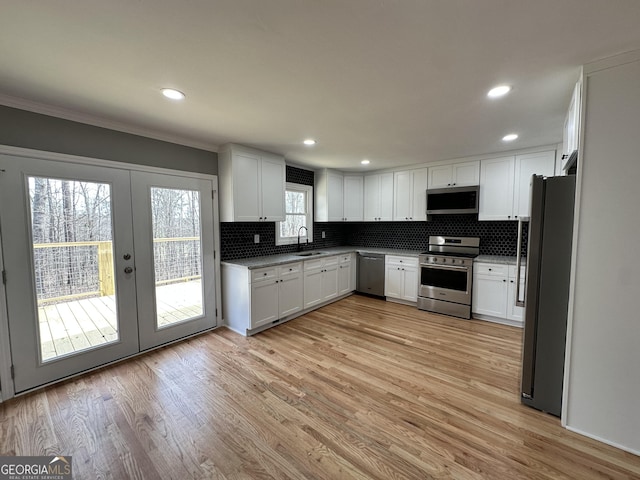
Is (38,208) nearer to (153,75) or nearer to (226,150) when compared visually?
(153,75)

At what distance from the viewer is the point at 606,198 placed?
5.54ft

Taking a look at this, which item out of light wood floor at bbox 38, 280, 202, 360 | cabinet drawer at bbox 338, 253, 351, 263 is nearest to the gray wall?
light wood floor at bbox 38, 280, 202, 360

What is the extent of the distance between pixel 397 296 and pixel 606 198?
3.32 meters

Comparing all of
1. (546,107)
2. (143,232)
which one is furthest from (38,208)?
(546,107)

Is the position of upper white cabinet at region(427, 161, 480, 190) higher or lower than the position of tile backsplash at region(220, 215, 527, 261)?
higher

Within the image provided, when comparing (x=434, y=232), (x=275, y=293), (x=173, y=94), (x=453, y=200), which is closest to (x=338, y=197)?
(x=434, y=232)

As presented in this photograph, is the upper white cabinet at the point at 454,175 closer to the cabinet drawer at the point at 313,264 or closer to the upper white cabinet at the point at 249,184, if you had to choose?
the cabinet drawer at the point at 313,264

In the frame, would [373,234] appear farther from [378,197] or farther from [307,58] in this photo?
[307,58]

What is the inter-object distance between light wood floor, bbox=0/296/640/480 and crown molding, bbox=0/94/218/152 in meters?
2.41

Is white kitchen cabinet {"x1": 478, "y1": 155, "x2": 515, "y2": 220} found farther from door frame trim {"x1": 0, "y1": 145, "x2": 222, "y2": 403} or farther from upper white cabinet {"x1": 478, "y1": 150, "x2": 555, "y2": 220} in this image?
door frame trim {"x1": 0, "y1": 145, "x2": 222, "y2": 403}

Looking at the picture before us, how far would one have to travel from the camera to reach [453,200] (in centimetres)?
428

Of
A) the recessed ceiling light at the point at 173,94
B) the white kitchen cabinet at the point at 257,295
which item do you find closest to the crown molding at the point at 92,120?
the recessed ceiling light at the point at 173,94

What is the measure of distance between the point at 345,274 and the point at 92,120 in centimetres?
407

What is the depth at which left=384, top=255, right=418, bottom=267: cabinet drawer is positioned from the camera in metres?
4.50
